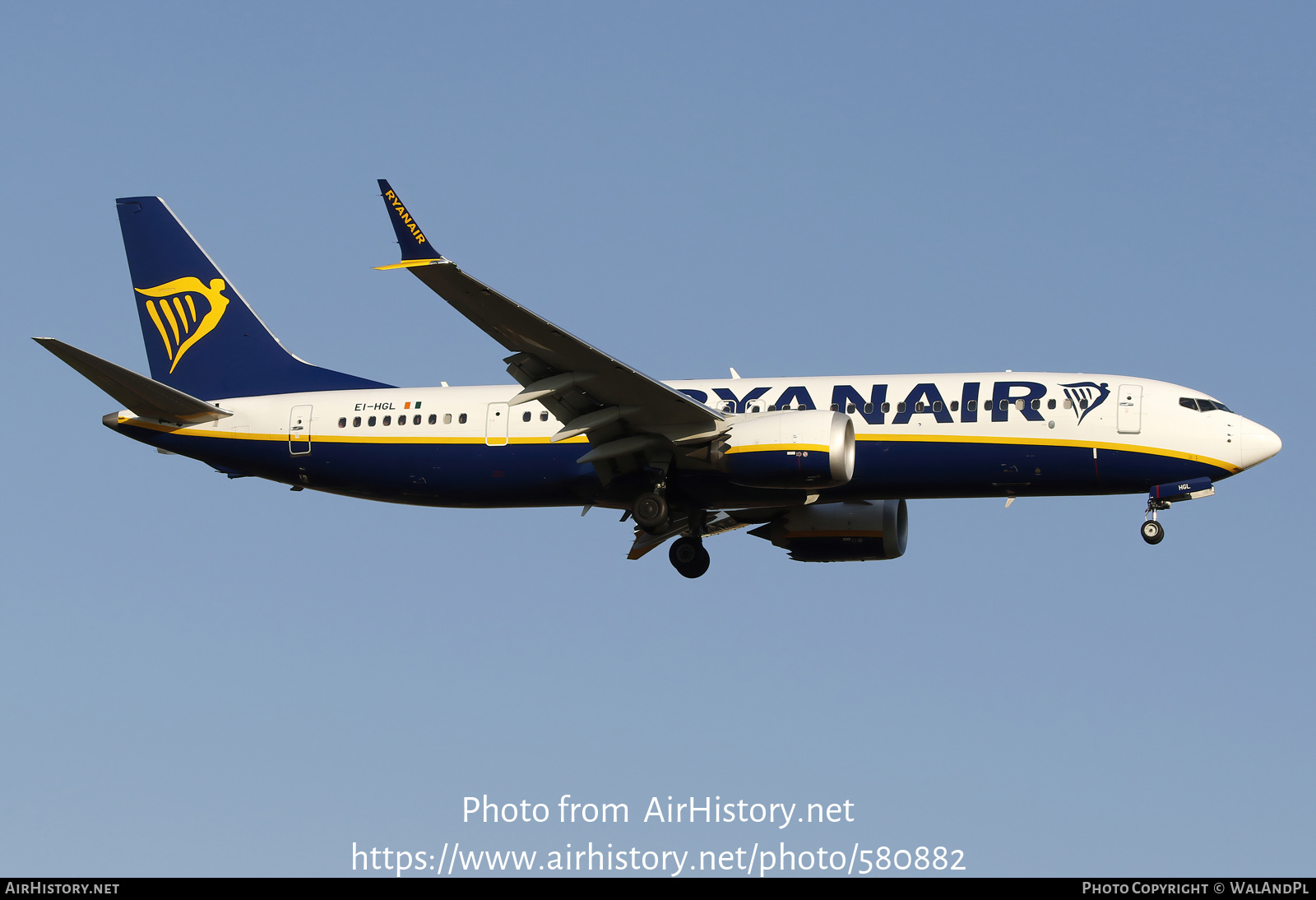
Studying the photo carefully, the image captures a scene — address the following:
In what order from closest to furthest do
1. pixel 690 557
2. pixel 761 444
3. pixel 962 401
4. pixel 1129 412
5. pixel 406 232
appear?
pixel 406 232 → pixel 761 444 → pixel 1129 412 → pixel 962 401 → pixel 690 557

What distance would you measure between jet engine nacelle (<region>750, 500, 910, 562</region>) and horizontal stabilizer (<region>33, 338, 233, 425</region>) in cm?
1494

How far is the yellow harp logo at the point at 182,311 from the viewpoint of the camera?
42.2 metres

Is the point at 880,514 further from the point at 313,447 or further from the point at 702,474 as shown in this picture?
the point at 313,447

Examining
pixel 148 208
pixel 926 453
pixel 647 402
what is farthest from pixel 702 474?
pixel 148 208

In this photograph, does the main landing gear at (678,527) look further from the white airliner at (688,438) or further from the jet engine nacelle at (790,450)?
the jet engine nacelle at (790,450)

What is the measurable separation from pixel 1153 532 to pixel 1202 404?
10.3ft

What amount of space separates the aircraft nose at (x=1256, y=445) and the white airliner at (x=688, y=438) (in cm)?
4

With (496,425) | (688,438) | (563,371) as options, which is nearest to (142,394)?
(496,425)

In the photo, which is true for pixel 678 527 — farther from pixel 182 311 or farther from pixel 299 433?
pixel 182 311

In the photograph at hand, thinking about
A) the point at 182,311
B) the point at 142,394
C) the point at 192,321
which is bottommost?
the point at 142,394

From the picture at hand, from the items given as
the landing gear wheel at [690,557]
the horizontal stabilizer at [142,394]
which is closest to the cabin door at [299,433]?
the horizontal stabilizer at [142,394]

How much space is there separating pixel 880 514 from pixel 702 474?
6.73 metres

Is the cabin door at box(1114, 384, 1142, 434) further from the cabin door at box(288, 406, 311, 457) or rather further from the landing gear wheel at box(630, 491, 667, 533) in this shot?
the cabin door at box(288, 406, 311, 457)

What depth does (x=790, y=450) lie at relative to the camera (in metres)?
34.0
